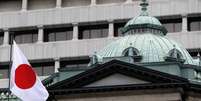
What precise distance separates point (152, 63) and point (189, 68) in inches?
108

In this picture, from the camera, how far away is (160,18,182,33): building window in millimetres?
99812

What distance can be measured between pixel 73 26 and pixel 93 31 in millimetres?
2318

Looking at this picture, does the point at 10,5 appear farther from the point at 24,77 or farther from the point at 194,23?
the point at 24,77

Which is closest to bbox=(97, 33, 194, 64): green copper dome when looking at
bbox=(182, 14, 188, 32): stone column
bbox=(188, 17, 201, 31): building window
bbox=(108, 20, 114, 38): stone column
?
bbox=(182, 14, 188, 32): stone column

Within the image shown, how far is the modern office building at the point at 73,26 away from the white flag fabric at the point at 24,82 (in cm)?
4739

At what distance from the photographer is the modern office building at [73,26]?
98875 mm

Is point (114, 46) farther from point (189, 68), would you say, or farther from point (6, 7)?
point (6, 7)

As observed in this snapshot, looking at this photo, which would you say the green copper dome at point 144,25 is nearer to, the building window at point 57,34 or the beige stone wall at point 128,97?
the beige stone wall at point 128,97

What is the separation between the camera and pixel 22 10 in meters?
105

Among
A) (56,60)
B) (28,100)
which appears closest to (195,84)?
(28,100)

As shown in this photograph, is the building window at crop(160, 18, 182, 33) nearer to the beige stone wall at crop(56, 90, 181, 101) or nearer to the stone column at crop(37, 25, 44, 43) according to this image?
the stone column at crop(37, 25, 44, 43)

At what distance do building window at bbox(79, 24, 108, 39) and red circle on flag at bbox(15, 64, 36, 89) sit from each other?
51277mm

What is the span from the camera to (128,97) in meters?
67.5

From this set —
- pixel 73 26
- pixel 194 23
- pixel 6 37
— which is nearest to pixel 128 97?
pixel 194 23
